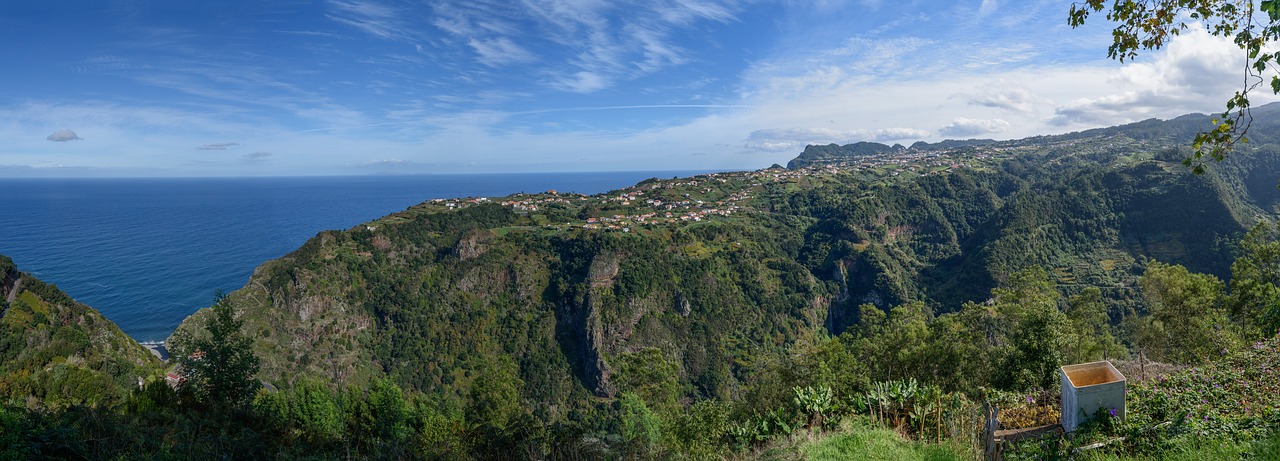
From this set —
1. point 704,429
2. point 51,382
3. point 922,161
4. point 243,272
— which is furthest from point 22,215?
point 922,161

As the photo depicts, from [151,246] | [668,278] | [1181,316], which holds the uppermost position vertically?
[1181,316]

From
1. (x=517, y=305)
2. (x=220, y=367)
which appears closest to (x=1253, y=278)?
(x=220, y=367)

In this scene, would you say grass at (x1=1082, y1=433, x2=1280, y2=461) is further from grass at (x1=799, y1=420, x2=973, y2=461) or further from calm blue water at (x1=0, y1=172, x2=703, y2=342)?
calm blue water at (x1=0, y1=172, x2=703, y2=342)

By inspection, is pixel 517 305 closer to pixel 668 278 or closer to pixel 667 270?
pixel 668 278

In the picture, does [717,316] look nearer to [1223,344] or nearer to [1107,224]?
[1223,344]

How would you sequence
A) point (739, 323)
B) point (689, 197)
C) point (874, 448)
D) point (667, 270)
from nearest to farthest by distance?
point (874, 448)
point (739, 323)
point (667, 270)
point (689, 197)
